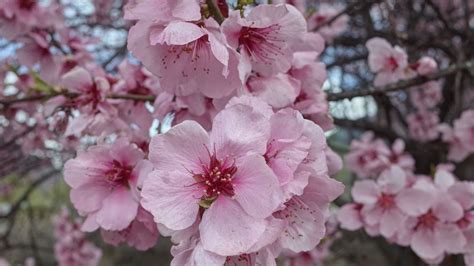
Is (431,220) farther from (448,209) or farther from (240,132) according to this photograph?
(240,132)

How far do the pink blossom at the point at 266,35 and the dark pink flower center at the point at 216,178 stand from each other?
0.23m

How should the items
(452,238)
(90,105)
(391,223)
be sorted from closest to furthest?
1. (90,105)
2. (452,238)
3. (391,223)

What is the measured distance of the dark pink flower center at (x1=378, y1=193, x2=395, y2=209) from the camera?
1829 millimetres

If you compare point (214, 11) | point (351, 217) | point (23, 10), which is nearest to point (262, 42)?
point (214, 11)

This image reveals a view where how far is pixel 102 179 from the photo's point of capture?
1.26 metres

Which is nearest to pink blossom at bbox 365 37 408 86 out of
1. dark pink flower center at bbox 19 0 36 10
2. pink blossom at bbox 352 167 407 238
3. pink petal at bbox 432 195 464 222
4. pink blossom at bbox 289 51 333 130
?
pink blossom at bbox 352 167 407 238

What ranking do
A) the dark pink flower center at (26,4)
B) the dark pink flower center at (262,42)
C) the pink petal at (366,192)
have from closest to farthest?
the dark pink flower center at (262,42) < the pink petal at (366,192) < the dark pink flower center at (26,4)

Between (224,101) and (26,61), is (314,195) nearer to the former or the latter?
(224,101)

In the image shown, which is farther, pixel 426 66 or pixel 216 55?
pixel 426 66

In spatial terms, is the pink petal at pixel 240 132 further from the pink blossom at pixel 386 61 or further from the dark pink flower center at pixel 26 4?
the dark pink flower center at pixel 26 4

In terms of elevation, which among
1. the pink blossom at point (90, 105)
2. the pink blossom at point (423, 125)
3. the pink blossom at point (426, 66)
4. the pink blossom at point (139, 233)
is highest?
the pink blossom at point (90, 105)

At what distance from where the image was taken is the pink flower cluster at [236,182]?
865 mm

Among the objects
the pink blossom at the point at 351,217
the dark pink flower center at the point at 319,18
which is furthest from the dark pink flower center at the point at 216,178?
the dark pink flower center at the point at 319,18

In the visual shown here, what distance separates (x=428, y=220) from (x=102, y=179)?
1.10m
